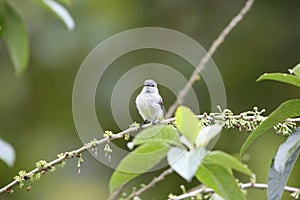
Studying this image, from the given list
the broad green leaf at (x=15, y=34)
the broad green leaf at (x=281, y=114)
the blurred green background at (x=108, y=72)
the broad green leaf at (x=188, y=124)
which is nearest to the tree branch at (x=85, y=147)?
the broad green leaf at (x=281, y=114)

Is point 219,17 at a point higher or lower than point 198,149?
higher

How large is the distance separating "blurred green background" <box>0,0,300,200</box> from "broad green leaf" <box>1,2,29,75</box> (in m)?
2.45

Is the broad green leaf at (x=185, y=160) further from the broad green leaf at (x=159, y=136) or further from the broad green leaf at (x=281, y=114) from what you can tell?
the broad green leaf at (x=281, y=114)

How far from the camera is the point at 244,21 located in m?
4.42

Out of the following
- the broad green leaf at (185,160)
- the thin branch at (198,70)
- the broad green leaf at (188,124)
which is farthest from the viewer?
the thin branch at (198,70)

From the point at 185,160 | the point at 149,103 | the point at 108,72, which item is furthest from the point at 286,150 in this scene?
the point at 108,72

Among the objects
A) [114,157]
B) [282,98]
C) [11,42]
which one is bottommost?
[11,42]

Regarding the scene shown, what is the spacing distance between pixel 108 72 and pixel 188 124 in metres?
3.12

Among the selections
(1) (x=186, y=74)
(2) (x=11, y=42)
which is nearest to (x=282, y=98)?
(1) (x=186, y=74)

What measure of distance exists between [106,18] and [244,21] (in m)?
1.05

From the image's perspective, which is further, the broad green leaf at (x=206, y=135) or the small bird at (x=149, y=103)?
the small bird at (x=149, y=103)

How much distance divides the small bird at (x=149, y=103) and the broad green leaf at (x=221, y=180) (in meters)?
1.35

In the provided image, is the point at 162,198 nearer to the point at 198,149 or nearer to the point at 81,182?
the point at 81,182

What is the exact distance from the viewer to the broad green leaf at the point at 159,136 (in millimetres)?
821
